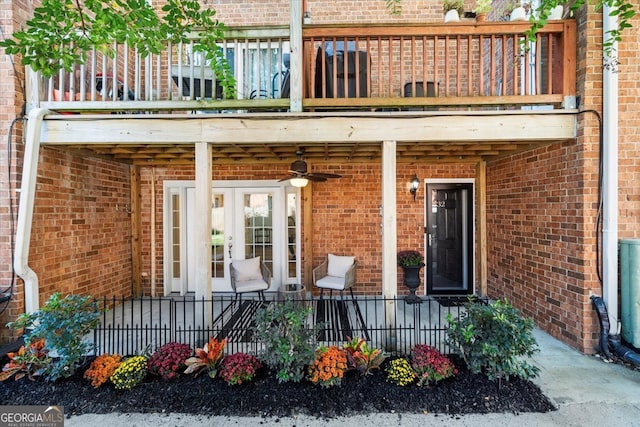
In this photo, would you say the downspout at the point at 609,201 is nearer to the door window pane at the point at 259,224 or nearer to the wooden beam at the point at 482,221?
the wooden beam at the point at 482,221

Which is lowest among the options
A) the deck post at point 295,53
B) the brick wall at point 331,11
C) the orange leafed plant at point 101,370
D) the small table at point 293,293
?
the orange leafed plant at point 101,370

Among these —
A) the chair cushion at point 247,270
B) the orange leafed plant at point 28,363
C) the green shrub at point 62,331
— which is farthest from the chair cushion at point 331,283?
the orange leafed plant at point 28,363

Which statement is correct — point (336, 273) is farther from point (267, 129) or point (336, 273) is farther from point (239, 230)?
point (267, 129)

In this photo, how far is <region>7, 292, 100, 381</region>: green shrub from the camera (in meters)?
2.69

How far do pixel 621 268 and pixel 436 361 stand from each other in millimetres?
2308

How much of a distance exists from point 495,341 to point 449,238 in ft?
10.5

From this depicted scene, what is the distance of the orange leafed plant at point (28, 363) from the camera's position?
2.73 m

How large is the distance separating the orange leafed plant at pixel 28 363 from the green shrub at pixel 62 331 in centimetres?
7

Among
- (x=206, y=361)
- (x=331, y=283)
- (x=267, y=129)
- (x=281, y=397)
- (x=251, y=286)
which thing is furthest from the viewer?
(x=331, y=283)

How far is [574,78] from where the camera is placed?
3.28 meters

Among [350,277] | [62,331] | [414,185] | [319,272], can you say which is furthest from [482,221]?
[62,331]

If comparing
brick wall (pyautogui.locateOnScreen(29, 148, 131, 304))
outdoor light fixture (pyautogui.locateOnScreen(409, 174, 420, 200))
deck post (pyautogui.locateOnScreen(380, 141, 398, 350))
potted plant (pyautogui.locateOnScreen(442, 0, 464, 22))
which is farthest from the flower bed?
potted plant (pyautogui.locateOnScreen(442, 0, 464, 22))

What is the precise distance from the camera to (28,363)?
9.04ft

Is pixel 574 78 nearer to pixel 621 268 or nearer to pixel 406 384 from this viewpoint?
pixel 621 268
